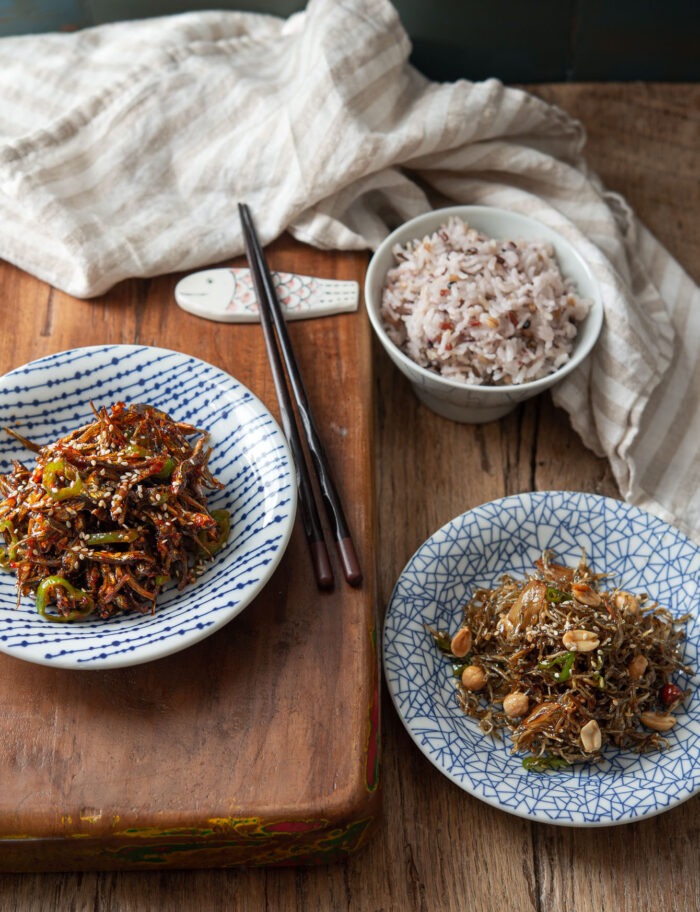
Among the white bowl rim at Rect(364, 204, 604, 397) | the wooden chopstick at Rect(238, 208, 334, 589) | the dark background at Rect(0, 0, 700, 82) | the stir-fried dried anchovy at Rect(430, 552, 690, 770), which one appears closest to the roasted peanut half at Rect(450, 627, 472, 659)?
the stir-fried dried anchovy at Rect(430, 552, 690, 770)

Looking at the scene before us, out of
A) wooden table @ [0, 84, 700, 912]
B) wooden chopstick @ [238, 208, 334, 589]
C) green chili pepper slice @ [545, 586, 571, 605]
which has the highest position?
wooden chopstick @ [238, 208, 334, 589]

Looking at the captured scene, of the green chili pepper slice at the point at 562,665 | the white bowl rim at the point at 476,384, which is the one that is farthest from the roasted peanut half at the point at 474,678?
the white bowl rim at the point at 476,384

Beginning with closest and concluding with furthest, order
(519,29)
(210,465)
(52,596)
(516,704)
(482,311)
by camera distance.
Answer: (52,596) → (516,704) → (210,465) → (482,311) → (519,29)

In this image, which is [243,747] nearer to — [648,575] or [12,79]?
[648,575]

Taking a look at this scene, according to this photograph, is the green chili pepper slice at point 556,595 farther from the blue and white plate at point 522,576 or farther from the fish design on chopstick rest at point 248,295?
the fish design on chopstick rest at point 248,295

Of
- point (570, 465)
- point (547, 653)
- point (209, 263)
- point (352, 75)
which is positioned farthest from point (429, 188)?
point (547, 653)

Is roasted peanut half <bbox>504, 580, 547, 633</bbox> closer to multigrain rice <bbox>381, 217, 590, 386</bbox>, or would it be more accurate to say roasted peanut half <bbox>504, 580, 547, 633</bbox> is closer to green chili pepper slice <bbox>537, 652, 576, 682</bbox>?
green chili pepper slice <bbox>537, 652, 576, 682</bbox>

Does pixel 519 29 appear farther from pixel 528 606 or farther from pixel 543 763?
pixel 543 763

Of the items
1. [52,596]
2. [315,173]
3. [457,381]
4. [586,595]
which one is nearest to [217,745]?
[52,596]
